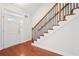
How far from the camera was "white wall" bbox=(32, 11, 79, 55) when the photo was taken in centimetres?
233

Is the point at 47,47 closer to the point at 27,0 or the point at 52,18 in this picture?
the point at 52,18

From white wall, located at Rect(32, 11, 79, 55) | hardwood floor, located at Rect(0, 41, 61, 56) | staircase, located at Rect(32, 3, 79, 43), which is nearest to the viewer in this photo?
white wall, located at Rect(32, 11, 79, 55)

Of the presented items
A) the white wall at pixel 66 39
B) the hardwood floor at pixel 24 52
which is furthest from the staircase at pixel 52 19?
the hardwood floor at pixel 24 52

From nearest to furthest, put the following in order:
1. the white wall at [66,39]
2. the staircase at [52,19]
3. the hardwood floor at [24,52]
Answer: the white wall at [66,39] → the hardwood floor at [24,52] → the staircase at [52,19]

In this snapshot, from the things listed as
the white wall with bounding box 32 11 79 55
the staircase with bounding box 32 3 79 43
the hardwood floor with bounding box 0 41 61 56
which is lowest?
the hardwood floor with bounding box 0 41 61 56

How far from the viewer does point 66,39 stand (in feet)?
8.52

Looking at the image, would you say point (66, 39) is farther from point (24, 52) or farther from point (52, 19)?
point (24, 52)

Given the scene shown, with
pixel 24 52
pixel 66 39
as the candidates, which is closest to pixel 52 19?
pixel 66 39

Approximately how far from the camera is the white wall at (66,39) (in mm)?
2326

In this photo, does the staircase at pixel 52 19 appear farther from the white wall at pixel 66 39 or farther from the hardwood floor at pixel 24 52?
the hardwood floor at pixel 24 52

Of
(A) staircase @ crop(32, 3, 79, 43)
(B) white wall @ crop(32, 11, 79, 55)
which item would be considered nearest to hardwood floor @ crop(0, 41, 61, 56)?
(B) white wall @ crop(32, 11, 79, 55)

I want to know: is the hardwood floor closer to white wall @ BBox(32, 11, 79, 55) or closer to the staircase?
white wall @ BBox(32, 11, 79, 55)

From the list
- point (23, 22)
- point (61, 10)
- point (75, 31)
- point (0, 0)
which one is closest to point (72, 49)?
point (75, 31)

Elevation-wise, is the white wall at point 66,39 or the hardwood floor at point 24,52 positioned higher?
the white wall at point 66,39
